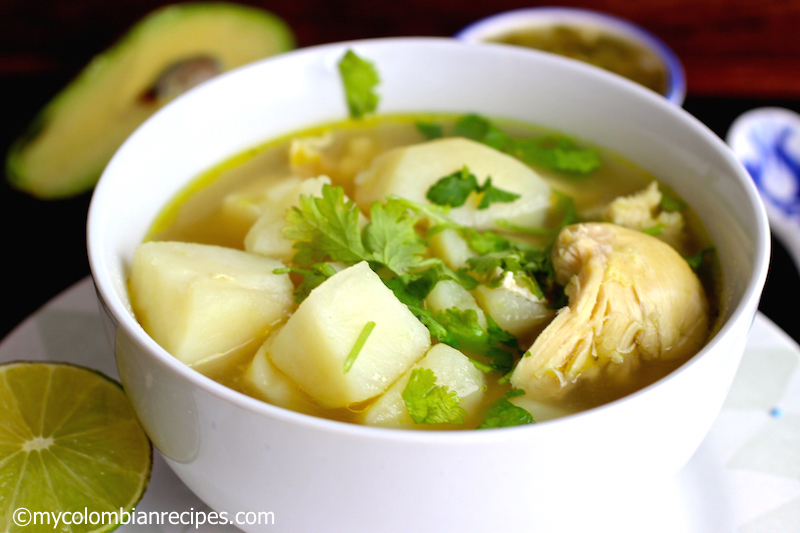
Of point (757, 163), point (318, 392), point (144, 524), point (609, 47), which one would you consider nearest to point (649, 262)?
point (318, 392)

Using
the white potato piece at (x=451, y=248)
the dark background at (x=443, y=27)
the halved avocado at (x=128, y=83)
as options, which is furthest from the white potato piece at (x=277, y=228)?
the dark background at (x=443, y=27)

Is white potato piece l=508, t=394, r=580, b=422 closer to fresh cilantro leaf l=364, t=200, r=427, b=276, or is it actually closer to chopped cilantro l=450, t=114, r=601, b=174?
fresh cilantro leaf l=364, t=200, r=427, b=276

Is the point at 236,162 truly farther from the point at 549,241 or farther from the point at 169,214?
the point at 549,241

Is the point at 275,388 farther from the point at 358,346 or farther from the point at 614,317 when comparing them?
the point at 614,317

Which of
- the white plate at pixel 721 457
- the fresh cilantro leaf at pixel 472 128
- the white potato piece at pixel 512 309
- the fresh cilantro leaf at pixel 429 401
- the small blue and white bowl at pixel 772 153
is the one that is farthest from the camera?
the small blue and white bowl at pixel 772 153

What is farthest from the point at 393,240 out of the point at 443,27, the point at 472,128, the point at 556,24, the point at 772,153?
the point at 443,27

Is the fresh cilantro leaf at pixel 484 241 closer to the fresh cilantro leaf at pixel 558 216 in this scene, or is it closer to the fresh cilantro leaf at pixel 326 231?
the fresh cilantro leaf at pixel 558 216
